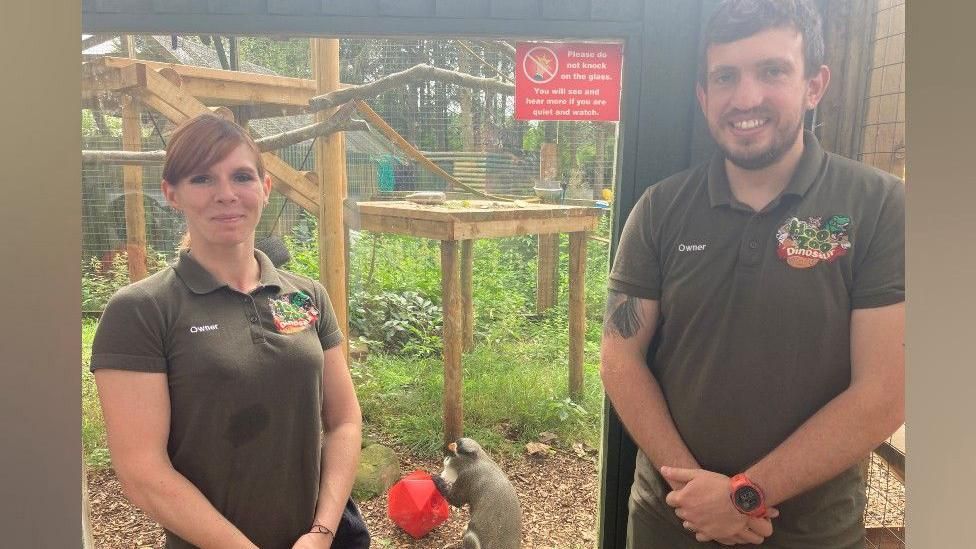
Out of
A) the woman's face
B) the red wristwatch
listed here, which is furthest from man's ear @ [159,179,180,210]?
the red wristwatch

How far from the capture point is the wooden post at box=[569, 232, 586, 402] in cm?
137

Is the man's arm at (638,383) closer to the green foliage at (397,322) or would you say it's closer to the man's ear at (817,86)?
the green foliage at (397,322)

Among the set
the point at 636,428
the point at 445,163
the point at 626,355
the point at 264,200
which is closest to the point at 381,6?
the point at 445,163

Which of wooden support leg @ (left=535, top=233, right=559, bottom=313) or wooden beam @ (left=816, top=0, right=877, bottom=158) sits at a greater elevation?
wooden beam @ (left=816, top=0, right=877, bottom=158)

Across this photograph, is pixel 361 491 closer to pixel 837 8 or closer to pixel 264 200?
pixel 264 200

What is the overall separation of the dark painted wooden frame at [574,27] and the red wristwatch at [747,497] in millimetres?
260

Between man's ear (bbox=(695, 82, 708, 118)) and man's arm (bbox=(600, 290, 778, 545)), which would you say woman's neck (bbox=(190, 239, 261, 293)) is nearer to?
man's arm (bbox=(600, 290, 778, 545))

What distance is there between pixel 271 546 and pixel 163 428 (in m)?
0.27

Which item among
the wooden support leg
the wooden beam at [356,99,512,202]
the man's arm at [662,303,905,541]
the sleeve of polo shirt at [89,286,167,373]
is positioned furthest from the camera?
the wooden support leg

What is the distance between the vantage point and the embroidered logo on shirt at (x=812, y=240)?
1156 millimetres

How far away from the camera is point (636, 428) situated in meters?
1.32

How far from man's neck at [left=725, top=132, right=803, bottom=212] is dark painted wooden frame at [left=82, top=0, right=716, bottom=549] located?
0.11 meters

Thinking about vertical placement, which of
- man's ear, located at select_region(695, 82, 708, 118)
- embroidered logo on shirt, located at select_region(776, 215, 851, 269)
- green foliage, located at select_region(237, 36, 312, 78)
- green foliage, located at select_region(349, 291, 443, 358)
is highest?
green foliage, located at select_region(237, 36, 312, 78)

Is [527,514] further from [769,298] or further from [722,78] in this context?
[722,78]
